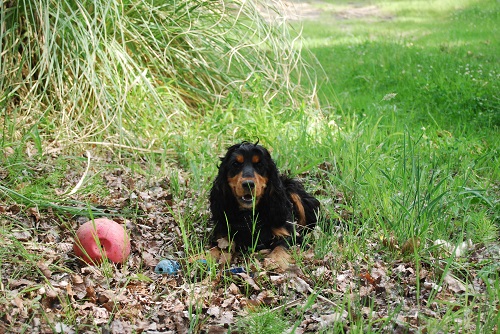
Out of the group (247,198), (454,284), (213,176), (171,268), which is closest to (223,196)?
(247,198)

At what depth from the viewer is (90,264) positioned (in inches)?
150

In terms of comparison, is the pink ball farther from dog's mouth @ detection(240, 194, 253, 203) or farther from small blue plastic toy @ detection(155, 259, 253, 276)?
dog's mouth @ detection(240, 194, 253, 203)

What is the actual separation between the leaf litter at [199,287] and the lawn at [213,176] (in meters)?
0.01

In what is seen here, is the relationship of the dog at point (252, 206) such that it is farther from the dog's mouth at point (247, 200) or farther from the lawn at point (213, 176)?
the lawn at point (213, 176)

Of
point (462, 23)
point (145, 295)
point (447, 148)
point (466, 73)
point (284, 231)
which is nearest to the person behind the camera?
point (145, 295)

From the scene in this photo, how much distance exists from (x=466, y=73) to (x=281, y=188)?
4.59m

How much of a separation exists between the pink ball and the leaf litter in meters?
0.07

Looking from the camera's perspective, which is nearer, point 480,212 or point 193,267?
point 193,267

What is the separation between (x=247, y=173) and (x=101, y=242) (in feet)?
2.98

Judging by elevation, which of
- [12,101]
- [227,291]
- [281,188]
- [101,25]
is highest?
[101,25]

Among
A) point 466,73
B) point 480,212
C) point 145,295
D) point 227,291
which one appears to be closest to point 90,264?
point 145,295

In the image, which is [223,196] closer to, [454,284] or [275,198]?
[275,198]

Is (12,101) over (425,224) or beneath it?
over

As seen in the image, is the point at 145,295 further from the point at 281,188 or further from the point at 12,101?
the point at 12,101
